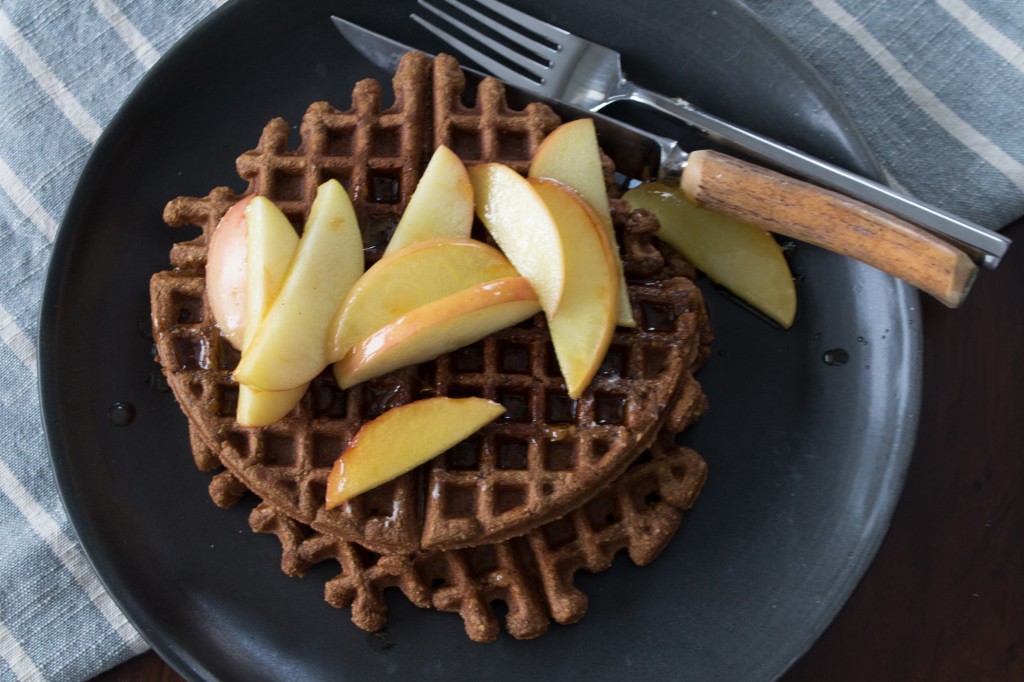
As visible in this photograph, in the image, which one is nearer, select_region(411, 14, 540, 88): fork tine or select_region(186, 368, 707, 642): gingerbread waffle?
select_region(186, 368, 707, 642): gingerbread waffle

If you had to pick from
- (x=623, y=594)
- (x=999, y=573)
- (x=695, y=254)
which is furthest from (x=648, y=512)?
(x=999, y=573)

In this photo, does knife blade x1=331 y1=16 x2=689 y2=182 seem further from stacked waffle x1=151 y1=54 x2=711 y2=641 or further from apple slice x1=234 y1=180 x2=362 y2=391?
apple slice x1=234 y1=180 x2=362 y2=391

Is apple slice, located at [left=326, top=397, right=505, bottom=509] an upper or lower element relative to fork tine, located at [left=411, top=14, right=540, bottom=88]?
lower

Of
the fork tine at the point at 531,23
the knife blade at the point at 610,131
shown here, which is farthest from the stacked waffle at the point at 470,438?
the fork tine at the point at 531,23

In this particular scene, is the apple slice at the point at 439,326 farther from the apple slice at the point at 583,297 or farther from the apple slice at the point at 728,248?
the apple slice at the point at 728,248

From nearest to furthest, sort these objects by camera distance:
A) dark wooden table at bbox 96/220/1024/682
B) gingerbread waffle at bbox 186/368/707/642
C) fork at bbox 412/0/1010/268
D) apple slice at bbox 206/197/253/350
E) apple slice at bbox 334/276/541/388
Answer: apple slice at bbox 334/276/541/388 → apple slice at bbox 206/197/253/350 → gingerbread waffle at bbox 186/368/707/642 → fork at bbox 412/0/1010/268 → dark wooden table at bbox 96/220/1024/682

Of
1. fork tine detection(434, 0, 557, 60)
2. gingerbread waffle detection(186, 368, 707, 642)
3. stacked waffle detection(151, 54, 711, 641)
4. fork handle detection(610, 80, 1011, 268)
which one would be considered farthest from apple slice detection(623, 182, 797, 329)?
fork tine detection(434, 0, 557, 60)

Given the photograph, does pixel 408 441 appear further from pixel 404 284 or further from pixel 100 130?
pixel 100 130

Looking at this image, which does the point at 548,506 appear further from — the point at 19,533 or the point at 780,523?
the point at 19,533
